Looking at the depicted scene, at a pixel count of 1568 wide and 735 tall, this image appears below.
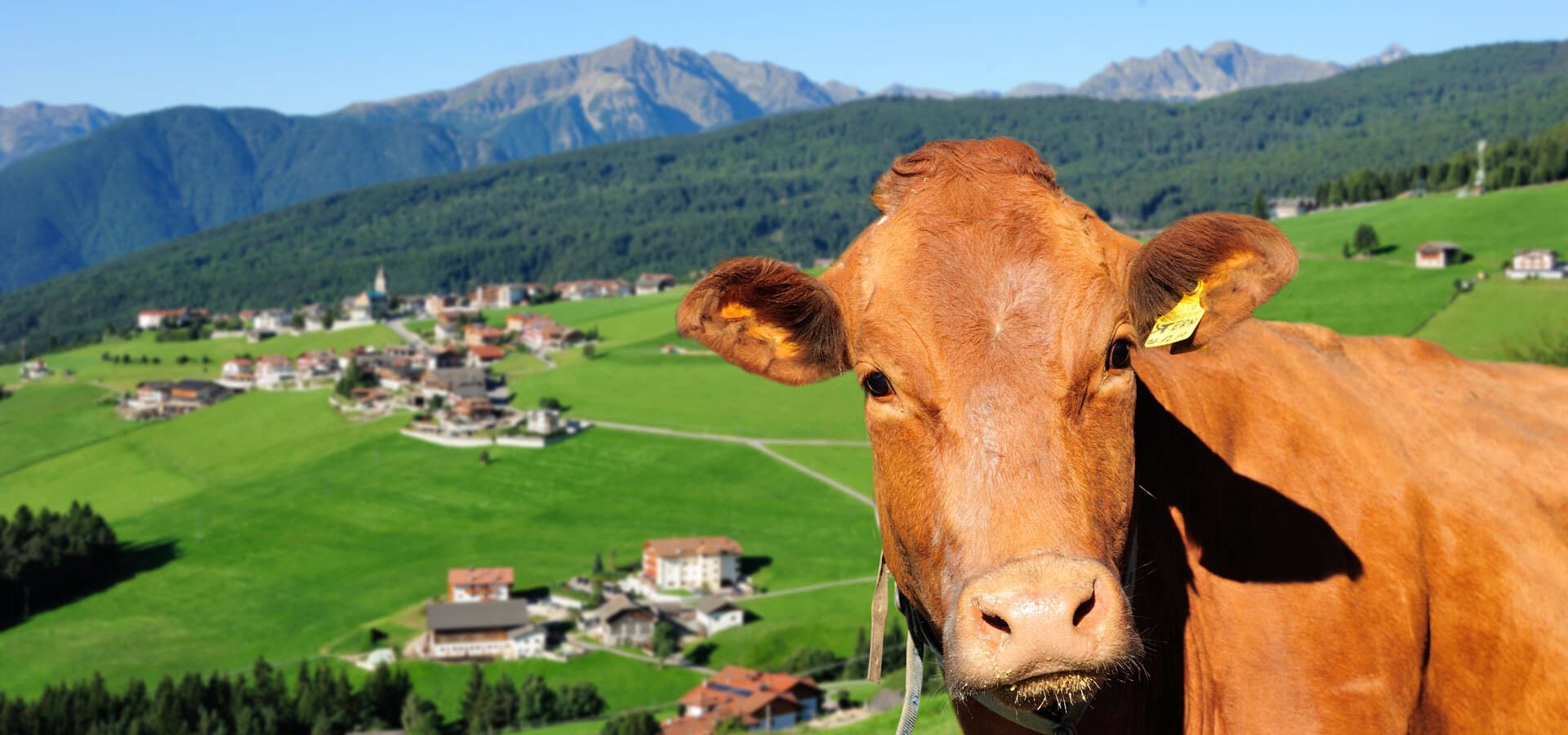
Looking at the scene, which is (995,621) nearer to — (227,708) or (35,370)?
(227,708)

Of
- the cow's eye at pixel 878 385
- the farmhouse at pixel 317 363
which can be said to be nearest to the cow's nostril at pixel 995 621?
the cow's eye at pixel 878 385

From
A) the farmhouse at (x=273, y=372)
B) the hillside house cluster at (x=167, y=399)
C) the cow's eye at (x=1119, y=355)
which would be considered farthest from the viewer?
the farmhouse at (x=273, y=372)

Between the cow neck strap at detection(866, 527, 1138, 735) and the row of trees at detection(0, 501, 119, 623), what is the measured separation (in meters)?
86.6

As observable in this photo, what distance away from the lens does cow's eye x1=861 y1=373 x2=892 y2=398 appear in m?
3.66

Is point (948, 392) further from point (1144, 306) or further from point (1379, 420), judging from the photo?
point (1379, 420)

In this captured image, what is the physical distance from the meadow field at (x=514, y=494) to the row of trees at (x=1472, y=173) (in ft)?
32.4

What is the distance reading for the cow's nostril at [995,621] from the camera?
3.11m

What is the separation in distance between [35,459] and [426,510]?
4546 centimetres

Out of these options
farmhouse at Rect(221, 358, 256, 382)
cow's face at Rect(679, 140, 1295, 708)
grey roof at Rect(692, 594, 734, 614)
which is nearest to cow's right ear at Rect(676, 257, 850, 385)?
cow's face at Rect(679, 140, 1295, 708)

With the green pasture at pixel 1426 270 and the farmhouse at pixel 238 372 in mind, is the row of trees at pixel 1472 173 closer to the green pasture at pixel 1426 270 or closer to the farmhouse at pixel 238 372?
the green pasture at pixel 1426 270

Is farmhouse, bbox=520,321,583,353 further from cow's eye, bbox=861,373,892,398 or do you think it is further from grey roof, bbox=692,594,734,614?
cow's eye, bbox=861,373,892,398

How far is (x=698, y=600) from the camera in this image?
70125mm

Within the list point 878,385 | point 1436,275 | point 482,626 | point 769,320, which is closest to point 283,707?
point 482,626

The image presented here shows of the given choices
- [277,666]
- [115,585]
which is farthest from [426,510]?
[277,666]
